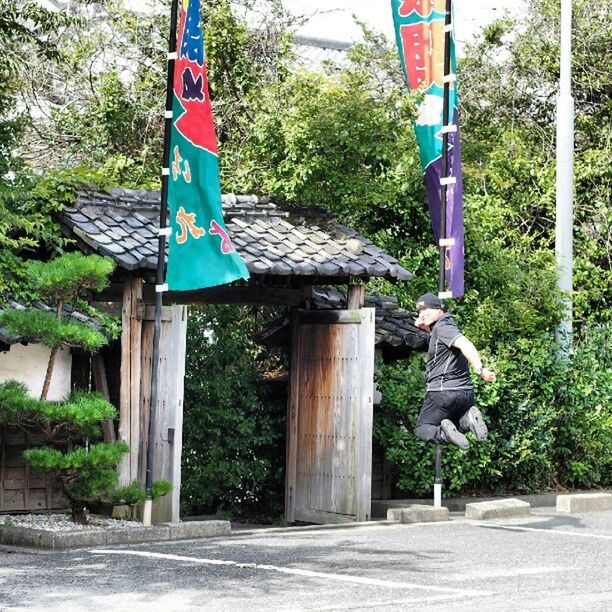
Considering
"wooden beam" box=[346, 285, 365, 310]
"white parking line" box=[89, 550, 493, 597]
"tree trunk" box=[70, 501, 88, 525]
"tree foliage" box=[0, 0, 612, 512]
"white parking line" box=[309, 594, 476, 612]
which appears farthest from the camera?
"tree foliage" box=[0, 0, 612, 512]

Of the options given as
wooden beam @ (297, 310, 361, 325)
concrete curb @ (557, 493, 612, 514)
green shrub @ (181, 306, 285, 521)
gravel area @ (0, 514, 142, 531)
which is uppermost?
wooden beam @ (297, 310, 361, 325)

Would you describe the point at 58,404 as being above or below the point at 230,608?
above

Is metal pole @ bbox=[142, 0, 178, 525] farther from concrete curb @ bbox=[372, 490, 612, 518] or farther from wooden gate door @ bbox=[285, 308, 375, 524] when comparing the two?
concrete curb @ bbox=[372, 490, 612, 518]

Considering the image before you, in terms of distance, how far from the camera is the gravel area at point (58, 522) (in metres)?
12.4

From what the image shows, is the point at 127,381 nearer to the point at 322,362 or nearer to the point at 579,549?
the point at 322,362

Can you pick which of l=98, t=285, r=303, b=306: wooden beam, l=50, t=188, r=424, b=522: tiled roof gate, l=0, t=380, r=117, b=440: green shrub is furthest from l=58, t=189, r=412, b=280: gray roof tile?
l=0, t=380, r=117, b=440: green shrub

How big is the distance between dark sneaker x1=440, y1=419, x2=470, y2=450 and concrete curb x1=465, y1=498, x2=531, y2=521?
82.1 inches

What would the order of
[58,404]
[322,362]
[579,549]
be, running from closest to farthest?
1. [579,549]
2. [58,404]
3. [322,362]

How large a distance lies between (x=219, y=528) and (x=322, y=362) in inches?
120

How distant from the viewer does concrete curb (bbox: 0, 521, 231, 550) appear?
458 inches

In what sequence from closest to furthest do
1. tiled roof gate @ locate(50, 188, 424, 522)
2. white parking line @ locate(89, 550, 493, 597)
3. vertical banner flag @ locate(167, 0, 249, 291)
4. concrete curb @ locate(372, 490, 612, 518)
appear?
white parking line @ locate(89, 550, 493, 597), vertical banner flag @ locate(167, 0, 249, 291), tiled roof gate @ locate(50, 188, 424, 522), concrete curb @ locate(372, 490, 612, 518)

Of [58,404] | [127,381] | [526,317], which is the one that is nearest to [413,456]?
[526,317]

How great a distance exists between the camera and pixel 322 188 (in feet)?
55.5

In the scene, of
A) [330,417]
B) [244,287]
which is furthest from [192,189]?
[330,417]
